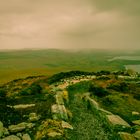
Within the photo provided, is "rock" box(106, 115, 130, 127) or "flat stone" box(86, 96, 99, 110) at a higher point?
"flat stone" box(86, 96, 99, 110)

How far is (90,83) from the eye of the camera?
5044cm

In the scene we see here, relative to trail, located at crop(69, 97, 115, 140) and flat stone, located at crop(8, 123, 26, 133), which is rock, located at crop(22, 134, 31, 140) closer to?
flat stone, located at crop(8, 123, 26, 133)

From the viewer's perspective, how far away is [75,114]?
3397cm

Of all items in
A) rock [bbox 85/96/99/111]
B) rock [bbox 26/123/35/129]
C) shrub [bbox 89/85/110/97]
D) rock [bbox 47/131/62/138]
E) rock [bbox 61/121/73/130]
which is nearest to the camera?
rock [bbox 47/131/62/138]

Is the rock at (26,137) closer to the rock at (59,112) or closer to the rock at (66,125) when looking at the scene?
the rock at (66,125)

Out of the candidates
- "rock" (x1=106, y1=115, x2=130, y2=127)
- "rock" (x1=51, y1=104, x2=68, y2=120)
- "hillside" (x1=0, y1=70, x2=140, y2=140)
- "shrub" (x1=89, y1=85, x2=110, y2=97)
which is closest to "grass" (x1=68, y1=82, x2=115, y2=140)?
"hillside" (x1=0, y1=70, x2=140, y2=140)

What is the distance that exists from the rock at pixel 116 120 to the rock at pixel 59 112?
4787 mm

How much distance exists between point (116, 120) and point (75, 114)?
18.7 feet

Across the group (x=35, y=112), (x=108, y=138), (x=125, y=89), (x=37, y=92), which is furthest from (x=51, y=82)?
(x=108, y=138)

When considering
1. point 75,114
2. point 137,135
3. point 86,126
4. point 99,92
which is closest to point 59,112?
point 75,114

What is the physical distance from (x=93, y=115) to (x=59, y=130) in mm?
7064

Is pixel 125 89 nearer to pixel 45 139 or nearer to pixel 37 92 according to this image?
pixel 37 92

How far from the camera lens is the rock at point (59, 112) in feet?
104

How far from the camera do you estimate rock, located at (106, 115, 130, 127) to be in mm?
28884
